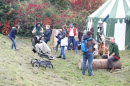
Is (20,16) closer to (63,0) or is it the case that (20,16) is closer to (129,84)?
(63,0)

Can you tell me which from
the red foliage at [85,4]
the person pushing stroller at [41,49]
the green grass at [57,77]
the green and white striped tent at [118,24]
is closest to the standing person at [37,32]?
the green grass at [57,77]

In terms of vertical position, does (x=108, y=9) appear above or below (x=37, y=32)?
above

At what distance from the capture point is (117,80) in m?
6.14

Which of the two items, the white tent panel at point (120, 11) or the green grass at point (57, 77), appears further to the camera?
the white tent panel at point (120, 11)

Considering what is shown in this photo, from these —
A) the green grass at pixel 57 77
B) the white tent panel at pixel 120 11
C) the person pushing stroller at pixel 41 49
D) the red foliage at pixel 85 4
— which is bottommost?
the green grass at pixel 57 77

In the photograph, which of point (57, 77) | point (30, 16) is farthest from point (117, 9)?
point (57, 77)

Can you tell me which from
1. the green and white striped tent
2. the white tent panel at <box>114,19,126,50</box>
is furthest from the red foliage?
the white tent panel at <box>114,19,126,50</box>

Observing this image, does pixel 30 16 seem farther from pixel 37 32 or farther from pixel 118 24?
pixel 118 24

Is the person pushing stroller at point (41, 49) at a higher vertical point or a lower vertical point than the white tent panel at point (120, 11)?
lower

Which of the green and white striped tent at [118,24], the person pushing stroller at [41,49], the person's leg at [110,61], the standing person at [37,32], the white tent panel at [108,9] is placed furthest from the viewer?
the white tent panel at [108,9]

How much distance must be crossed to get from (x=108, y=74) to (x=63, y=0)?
17.4 meters

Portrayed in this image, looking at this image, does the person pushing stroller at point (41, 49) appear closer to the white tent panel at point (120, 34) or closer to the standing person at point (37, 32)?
the standing person at point (37, 32)

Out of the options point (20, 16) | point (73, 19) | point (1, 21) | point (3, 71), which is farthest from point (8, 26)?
point (3, 71)

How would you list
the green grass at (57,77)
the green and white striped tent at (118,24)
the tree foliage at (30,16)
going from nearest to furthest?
the green grass at (57,77) < the green and white striped tent at (118,24) < the tree foliage at (30,16)
